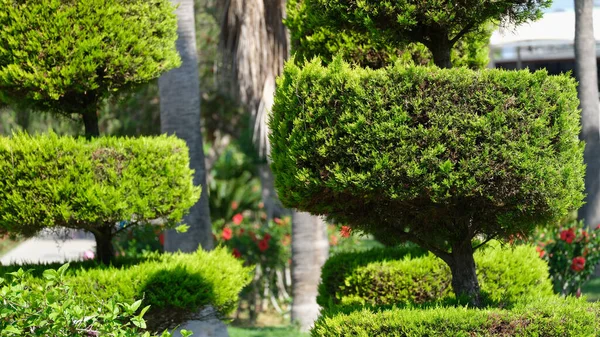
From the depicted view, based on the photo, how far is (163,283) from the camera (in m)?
6.57

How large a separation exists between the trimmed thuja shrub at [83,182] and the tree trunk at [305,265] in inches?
151

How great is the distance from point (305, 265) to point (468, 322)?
528 centimetres

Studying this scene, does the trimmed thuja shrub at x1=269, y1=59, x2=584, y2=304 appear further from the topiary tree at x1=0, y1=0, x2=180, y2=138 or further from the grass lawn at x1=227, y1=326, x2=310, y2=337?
the grass lawn at x1=227, y1=326, x2=310, y2=337

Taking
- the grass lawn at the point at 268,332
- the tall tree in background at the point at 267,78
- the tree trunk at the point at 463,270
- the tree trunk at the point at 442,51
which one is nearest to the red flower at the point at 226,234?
the grass lawn at the point at 268,332

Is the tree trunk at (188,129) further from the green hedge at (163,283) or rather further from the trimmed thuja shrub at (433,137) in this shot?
the trimmed thuja shrub at (433,137)

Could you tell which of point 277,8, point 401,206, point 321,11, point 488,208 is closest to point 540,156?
point 488,208

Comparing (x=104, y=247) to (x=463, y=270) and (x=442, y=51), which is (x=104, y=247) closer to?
(x=463, y=270)

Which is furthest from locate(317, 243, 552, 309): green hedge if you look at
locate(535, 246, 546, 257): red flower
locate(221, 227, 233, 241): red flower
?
locate(221, 227, 233, 241): red flower

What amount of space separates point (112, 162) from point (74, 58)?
931 millimetres

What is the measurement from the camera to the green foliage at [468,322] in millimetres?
5145

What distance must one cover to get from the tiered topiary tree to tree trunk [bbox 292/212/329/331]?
15.5ft

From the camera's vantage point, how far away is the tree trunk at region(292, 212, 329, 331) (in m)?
10.3

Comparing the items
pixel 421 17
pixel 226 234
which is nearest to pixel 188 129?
pixel 226 234

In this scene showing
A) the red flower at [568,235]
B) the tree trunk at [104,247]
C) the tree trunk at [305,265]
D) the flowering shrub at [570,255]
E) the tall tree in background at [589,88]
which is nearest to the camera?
the tree trunk at [104,247]
